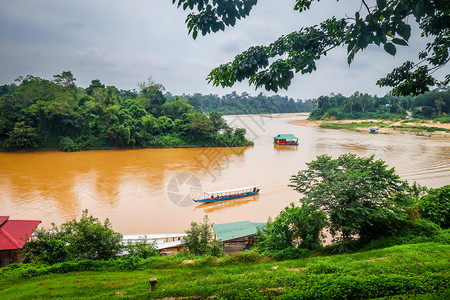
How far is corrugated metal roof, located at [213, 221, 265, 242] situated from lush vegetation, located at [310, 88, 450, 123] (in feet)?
119

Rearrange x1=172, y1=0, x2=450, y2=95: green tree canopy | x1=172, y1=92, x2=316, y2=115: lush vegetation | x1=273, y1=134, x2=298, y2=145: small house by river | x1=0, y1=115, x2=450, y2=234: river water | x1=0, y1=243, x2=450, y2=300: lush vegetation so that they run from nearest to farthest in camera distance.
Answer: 1. x1=172, y1=0, x2=450, y2=95: green tree canopy
2. x1=0, y1=243, x2=450, y2=300: lush vegetation
3. x1=0, y1=115, x2=450, y2=234: river water
4. x1=273, y1=134, x2=298, y2=145: small house by river
5. x1=172, y1=92, x2=316, y2=115: lush vegetation

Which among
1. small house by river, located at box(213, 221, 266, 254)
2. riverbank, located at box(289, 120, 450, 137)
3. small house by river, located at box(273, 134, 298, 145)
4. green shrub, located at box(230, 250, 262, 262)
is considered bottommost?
small house by river, located at box(213, 221, 266, 254)

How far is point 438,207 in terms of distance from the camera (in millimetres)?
5637

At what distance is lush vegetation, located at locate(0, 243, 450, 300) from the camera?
2.96 metres

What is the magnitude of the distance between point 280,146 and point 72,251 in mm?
25997

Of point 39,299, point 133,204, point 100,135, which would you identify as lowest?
point 133,204

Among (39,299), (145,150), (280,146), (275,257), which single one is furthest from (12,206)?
(280,146)

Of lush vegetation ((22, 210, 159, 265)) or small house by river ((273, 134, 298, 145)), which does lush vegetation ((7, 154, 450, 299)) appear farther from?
small house by river ((273, 134, 298, 145))

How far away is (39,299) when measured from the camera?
3.71 metres

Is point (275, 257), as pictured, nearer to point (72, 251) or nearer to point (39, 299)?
point (39, 299)

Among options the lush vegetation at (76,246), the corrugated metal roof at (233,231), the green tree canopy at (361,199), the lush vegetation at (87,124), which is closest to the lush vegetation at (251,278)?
the lush vegetation at (76,246)

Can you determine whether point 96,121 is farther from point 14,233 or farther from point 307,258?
point 307,258

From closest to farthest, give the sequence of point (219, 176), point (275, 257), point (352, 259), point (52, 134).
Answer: point (352, 259)
point (275, 257)
point (219, 176)
point (52, 134)

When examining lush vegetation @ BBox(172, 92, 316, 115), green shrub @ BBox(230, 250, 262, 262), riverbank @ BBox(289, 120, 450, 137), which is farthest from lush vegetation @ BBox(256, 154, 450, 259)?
lush vegetation @ BBox(172, 92, 316, 115)
